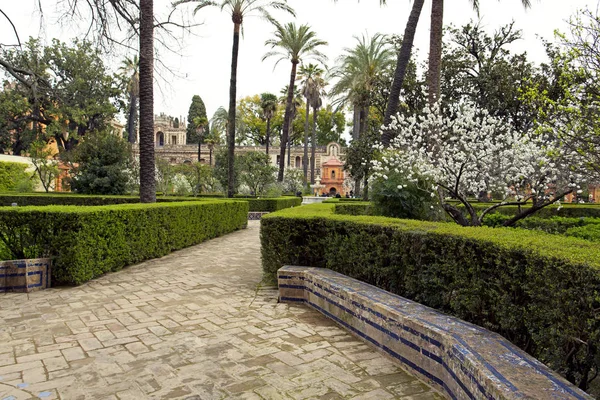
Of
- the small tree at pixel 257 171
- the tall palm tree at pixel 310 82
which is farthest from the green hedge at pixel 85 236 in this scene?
the tall palm tree at pixel 310 82

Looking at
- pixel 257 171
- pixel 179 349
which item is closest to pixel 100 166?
pixel 257 171

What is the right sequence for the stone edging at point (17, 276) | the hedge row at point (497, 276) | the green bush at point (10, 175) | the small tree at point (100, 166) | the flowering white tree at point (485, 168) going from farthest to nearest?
1. the green bush at point (10, 175)
2. the small tree at point (100, 166)
3. the flowering white tree at point (485, 168)
4. the stone edging at point (17, 276)
5. the hedge row at point (497, 276)

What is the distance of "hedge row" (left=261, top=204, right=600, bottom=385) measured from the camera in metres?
2.48

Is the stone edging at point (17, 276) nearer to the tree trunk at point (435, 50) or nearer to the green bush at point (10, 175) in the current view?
the tree trunk at point (435, 50)

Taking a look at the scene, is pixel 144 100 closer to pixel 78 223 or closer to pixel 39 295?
pixel 78 223

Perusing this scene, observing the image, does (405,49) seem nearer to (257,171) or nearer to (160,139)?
Answer: (257,171)

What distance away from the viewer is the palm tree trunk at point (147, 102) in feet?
33.1

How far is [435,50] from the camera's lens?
10.3 meters

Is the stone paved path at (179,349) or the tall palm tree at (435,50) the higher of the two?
the tall palm tree at (435,50)

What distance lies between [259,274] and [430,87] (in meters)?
6.23

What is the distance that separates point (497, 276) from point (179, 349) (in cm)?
270

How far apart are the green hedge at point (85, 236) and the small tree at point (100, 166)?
1138cm

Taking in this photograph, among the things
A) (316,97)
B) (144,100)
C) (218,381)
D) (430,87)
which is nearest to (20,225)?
(218,381)

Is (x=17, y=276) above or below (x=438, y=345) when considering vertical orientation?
below
